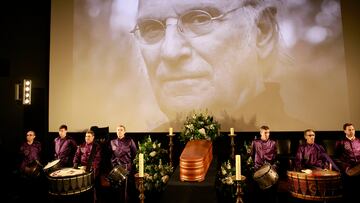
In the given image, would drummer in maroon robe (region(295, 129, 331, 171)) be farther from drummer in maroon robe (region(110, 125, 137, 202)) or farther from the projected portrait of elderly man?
drummer in maroon robe (region(110, 125, 137, 202))

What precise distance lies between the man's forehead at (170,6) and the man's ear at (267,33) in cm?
64

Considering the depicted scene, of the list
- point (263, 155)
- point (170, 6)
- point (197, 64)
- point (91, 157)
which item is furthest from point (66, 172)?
point (170, 6)

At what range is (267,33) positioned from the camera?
6.26m

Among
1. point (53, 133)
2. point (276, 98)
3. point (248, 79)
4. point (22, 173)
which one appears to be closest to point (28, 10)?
point (53, 133)

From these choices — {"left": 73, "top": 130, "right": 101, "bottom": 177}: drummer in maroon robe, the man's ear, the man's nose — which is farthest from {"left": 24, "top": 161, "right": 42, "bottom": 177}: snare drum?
the man's ear

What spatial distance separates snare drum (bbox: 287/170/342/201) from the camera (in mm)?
4012

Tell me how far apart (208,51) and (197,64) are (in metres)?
0.36

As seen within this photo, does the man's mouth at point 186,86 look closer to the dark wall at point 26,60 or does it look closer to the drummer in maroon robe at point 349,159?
the dark wall at point 26,60

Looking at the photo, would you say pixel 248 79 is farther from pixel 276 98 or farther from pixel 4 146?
pixel 4 146

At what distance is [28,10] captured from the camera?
7.06 metres

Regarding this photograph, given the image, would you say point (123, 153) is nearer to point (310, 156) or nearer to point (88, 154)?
point (88, 154)

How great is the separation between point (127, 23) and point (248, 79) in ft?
9.92

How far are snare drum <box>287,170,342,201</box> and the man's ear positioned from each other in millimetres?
2889

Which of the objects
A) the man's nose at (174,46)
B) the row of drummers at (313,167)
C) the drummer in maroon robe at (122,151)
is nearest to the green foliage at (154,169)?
the drummer in maroon robe at (122,151)
